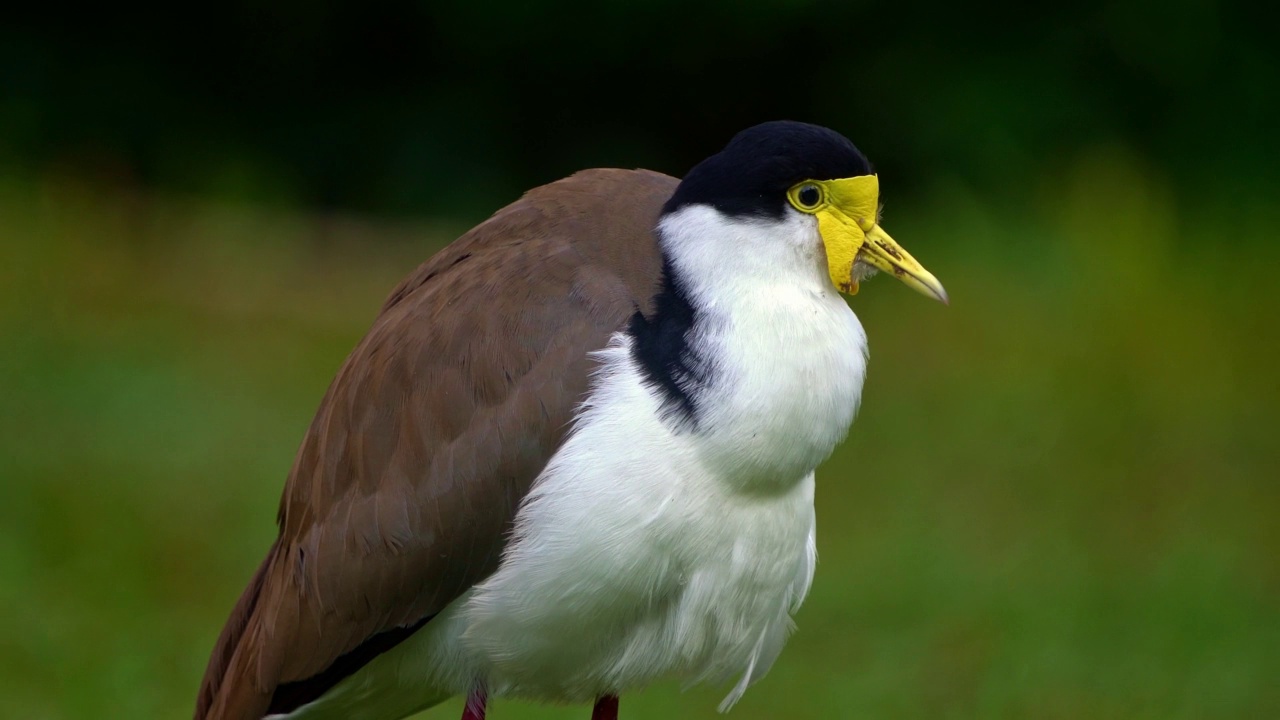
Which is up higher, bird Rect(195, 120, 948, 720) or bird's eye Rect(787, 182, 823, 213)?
bird's eye Rect(787, 182, 823, 213)

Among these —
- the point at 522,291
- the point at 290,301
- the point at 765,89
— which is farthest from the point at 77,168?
the point at 522,291

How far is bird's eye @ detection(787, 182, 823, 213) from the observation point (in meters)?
2.83

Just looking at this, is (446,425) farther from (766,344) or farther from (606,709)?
(606,709)

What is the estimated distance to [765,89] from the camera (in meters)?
7.55

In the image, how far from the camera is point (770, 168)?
2809 mm

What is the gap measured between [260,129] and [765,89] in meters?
2.32

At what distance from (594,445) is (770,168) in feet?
1.84

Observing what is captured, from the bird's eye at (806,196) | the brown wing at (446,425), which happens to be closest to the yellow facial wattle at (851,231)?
the bird's eye at (806,196)

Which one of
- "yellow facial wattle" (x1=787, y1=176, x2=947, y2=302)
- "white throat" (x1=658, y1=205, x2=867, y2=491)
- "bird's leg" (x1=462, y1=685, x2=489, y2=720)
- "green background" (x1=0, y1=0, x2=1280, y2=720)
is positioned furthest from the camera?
"green background" (x1=0, y1=0, x2=1280, y2=720)

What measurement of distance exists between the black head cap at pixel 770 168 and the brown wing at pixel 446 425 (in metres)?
0.19

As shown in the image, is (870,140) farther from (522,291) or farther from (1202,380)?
(522,291)

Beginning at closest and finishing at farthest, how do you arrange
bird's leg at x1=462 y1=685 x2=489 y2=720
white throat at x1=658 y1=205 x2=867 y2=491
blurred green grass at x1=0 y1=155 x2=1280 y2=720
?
white throat at x1=658 y1=205 x2=867 y2=491, bird's leg at x1=462 y1=685 x2=489 y2=720, blurred green grass at x1=0 y1=155 x2=1280 y2=720

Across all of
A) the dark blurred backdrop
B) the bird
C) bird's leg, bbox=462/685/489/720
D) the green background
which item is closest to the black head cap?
the bird

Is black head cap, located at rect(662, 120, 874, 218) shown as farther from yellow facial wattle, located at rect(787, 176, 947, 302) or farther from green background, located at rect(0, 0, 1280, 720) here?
green background, located at rect(0, 0, 1280, 720)
